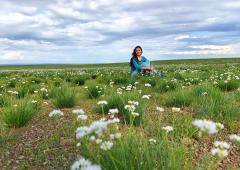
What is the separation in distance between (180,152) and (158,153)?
0.33 meters

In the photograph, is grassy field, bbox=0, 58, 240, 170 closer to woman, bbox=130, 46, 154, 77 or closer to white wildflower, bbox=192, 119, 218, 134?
white wildflower, bbox=192, 119, 218, 134

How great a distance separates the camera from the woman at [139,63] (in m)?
17.5

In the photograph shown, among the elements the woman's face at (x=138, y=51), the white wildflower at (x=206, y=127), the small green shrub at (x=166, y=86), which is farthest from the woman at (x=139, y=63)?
the white wildflower at (x=206, y=127)

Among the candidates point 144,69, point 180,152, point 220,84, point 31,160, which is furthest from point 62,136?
point 144,69

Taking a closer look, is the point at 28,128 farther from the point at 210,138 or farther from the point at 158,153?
the point at 158,153

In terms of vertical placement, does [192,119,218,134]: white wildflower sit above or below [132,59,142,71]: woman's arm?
above

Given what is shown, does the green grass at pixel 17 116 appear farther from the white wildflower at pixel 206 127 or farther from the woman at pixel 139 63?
the woman at pixel 139 63

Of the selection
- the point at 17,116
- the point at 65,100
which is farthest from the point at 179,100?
the point at 17,116

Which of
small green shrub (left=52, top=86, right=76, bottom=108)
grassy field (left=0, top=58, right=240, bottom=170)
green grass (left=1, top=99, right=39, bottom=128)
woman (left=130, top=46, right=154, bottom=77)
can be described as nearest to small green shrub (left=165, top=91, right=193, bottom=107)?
grassy field (left=0, top=58, right=240, bottom=170)

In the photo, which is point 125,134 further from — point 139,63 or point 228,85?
point 139,63

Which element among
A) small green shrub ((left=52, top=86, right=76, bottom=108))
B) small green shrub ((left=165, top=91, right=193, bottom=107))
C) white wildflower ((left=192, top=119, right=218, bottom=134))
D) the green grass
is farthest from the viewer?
small green shrub ((left=52, top=86, right=76, bottom=108))

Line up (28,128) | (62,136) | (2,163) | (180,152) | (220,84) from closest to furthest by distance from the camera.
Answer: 1. (180,152)
2. (2,163)
3. (62,136)
4. (28,128)
5. (220,84)

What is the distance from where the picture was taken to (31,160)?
19.7 feet

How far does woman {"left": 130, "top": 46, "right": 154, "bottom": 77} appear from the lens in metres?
17.5
